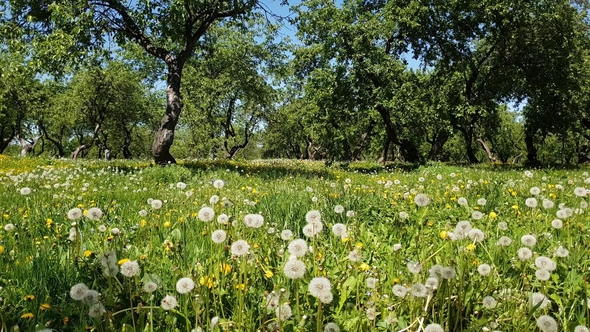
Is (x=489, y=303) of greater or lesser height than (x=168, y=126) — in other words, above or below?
below

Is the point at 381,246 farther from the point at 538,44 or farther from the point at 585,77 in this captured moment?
the point at 585,77

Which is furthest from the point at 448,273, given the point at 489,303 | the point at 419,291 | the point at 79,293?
the point at 79,293

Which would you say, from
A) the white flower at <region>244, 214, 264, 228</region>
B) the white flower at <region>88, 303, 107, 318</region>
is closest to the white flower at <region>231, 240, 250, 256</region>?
the white flower at <region>244, 214, 264, 228</region>

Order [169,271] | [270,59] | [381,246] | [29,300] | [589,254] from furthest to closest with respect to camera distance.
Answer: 1. [270,59]
2. [381,246]
3. [589,254]
4. [169,271]
5. [29,300]

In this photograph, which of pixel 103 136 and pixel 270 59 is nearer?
pixel 270 59

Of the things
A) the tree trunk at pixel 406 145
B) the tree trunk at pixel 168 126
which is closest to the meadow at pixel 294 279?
the tree trunk at pixel 168 126

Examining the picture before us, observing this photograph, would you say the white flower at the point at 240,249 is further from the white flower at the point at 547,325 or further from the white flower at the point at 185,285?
the white flower at the point at 547,325

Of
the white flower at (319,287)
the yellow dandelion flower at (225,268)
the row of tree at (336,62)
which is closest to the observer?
the white flower at (319,287)

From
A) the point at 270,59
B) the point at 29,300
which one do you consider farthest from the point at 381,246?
the point at 270,59

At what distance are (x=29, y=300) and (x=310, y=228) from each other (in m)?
1.91

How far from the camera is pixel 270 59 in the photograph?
122ft

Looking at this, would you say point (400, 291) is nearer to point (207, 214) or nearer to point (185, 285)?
point (185, 285)

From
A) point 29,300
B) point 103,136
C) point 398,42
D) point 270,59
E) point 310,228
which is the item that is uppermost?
point 270,59

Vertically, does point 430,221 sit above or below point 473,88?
below
